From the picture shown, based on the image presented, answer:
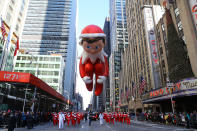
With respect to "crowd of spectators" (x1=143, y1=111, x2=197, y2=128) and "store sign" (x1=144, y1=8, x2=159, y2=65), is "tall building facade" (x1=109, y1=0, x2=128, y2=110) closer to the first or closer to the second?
"store sign" (x1=144, y1=8, x2=159, y2=65)

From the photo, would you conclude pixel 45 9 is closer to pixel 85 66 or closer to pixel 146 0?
pixel 146 0

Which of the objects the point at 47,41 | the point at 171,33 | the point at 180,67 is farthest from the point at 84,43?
the point at 47,41

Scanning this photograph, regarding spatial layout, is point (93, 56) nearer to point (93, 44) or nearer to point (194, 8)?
point (93, 44)

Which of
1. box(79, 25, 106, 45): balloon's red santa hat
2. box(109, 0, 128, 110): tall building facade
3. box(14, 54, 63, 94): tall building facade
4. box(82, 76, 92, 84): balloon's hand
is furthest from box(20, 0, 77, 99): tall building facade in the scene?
box(79, 25, 106, 45): balloon's red santa hat

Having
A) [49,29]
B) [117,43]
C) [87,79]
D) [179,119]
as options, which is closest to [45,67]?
[49,29]

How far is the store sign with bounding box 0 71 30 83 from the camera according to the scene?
16.9 meters

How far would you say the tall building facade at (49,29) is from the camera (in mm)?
98938

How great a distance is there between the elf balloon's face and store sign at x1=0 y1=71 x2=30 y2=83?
1493cm

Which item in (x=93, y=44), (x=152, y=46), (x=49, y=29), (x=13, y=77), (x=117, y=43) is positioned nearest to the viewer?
(x=93, y=44)

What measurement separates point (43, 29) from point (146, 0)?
82461 mm

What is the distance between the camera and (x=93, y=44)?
5.20 meters

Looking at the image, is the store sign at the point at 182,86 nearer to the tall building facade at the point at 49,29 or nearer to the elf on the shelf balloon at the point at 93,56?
the elf on the shelf balloon at the point at 93,56

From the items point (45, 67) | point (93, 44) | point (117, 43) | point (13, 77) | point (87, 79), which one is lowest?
point (87, 79)

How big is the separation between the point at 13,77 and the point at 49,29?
95523mm
